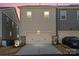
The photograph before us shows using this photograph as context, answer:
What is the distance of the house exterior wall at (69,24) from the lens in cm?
1001

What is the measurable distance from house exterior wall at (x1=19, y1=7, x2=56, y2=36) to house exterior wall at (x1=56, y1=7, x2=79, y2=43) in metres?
0.07

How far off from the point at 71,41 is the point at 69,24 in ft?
0.82

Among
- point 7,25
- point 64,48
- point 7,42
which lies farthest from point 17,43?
point 64,48

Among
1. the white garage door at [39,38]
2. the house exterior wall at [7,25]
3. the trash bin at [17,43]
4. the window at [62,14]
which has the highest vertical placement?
the window at [62,14]

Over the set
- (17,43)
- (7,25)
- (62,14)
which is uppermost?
(62,14)

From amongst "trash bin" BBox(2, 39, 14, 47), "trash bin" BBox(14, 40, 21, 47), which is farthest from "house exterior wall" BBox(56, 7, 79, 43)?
"trash bin" BBox(2, 39, 14, 47)

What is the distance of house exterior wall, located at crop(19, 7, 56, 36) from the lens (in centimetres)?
1001

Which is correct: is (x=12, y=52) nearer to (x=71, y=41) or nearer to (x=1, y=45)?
(x=1, y=45)

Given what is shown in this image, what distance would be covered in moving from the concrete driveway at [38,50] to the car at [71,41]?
0.16 meters

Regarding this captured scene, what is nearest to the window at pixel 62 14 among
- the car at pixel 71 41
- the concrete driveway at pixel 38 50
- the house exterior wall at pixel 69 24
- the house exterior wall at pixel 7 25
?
the house exterior wall at pixel 69 24

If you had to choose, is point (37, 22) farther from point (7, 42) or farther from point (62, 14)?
point (7, 42)

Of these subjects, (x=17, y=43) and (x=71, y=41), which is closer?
(x=71, y=41)

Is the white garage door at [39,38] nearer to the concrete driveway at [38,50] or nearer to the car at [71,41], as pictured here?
the concrete driveway at [38,50]

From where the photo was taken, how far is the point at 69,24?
10055mm
